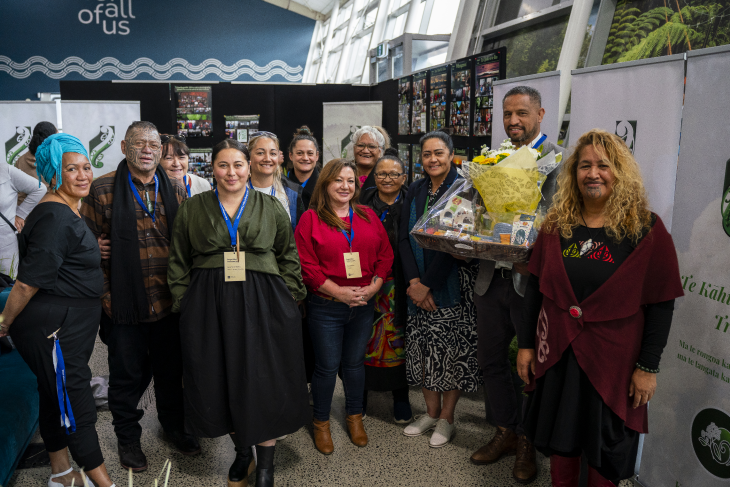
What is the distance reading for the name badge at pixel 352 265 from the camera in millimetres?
2422

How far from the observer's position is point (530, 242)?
188 centimetres

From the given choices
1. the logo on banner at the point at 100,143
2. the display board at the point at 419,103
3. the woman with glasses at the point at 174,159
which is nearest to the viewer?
the woman with glasses at the point at 174,159

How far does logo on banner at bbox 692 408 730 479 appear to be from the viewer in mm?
1875

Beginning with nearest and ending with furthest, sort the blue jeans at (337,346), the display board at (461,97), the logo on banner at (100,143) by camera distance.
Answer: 1. the blue jeans at (337,346)
2. the display board at (461,97)
3. the logo on banner at (100,143)

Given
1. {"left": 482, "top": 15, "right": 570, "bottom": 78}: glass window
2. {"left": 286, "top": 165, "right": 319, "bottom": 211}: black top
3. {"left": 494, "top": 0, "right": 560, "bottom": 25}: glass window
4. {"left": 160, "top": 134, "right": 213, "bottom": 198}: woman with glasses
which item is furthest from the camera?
→ {"left": 494, "top": 0, "right": 560, "bottom": 25}: glass window

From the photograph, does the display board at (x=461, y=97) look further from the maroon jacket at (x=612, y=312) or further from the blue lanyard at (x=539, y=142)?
the maroon jacket at (x=612, y=312)

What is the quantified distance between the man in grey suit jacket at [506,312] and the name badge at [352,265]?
582 millimetres

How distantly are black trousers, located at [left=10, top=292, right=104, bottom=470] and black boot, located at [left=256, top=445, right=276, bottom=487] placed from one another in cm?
68

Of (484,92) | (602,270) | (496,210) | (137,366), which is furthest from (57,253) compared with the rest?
(484,92)

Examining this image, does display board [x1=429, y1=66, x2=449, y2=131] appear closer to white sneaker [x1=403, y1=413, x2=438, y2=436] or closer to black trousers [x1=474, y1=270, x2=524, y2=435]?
black trousers [x1=474, y1=270, x2=524, y2=435]

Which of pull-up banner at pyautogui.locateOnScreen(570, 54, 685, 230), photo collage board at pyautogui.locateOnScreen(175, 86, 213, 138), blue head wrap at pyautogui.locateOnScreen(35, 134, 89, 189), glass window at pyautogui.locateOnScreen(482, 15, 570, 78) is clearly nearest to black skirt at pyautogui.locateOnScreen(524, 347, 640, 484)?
pull-up banner at pyautogui.locateOnScreen(570, 54, 685, 230)

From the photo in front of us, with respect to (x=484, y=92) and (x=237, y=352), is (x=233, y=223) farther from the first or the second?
(x=484, y=92)

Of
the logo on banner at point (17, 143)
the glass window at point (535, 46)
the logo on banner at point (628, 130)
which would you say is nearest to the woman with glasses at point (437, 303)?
the logo on banner at point (628, 130)

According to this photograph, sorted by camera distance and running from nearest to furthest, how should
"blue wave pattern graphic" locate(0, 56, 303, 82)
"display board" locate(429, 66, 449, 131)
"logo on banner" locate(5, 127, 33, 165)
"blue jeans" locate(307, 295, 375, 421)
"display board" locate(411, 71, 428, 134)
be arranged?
"blue jeans" locate(307, 295, 375, 421), "display board" locate(429, 66, 449, 131), "display board" locate(411, 71, 428, 134), "logo on banner" locate(5, 127, 33, 165), "blue wave pattern graphic" locate(0, 56, 303, 82)
